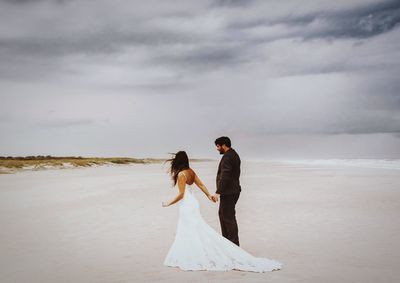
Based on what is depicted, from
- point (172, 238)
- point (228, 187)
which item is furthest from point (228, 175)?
point (172, 238)

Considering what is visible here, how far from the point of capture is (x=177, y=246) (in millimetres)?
7473

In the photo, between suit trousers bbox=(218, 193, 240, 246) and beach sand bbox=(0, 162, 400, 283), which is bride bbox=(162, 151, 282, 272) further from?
suit trousers bbox=(218, 193, 240, 246)

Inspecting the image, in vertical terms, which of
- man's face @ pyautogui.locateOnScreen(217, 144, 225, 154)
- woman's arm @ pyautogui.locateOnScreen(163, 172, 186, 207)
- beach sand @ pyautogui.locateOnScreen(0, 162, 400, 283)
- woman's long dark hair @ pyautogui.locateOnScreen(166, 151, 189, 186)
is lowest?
beach sand @ pyautogui.locateOnScreen(0, 162, 400, 283)

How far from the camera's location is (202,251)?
23.8 feet

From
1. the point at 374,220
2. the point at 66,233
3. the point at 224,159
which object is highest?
the point at 224,159

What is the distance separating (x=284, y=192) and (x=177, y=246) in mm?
13537

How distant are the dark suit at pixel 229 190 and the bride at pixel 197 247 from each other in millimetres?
634

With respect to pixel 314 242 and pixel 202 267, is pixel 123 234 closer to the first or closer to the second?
pixel 202 267

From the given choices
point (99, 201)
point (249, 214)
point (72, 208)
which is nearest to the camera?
Result: point (249, 214)

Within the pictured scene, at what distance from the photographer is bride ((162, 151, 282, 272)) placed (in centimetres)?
705

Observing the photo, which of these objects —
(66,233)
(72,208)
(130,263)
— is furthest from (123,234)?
(72,208)

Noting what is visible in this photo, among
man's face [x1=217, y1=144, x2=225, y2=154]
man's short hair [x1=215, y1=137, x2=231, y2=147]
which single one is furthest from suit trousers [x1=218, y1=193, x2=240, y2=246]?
man's short hair [x1=215, y1=137, x2=231, y2=147]

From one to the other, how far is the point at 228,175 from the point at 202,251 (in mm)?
1604

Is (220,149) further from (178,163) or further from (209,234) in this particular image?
(209,234)
